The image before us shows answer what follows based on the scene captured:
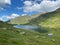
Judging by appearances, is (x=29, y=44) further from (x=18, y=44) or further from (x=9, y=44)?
(x=9, y=44)

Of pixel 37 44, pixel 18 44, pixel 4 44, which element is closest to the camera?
pixel 4 44

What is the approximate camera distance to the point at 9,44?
87812 mm

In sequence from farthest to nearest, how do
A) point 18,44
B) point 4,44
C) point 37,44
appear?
point 37,44 → point 18,44 → point 4,44

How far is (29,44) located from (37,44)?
307 inches

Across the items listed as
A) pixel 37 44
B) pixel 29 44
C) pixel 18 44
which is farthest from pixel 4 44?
pixel 37 44

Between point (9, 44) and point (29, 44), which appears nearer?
point (9, 44)

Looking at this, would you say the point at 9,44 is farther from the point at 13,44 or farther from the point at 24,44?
the point at 24,44

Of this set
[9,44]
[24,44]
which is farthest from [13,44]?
[24,44]

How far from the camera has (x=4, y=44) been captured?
8494 cm

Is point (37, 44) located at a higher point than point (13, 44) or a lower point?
lower

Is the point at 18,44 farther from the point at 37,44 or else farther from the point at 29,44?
the point at 37,44

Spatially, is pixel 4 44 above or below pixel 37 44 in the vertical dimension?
above

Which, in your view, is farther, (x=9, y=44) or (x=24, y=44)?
(x=24, y=44)

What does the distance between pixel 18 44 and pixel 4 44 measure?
35.6 feet
